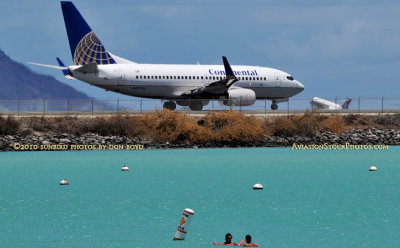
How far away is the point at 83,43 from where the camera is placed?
204ft

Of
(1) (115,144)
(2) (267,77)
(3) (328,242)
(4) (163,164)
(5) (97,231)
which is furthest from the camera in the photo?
(2) (267,77)

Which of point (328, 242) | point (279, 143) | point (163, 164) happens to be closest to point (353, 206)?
point (328, 242)

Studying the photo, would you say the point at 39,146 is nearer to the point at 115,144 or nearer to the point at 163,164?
the point at 115,144

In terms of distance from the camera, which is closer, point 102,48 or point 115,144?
point 115,144

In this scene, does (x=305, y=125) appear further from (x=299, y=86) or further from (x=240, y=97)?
(x=299, y=86)

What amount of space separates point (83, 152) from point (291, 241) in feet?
115

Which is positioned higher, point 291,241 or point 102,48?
point 102,48

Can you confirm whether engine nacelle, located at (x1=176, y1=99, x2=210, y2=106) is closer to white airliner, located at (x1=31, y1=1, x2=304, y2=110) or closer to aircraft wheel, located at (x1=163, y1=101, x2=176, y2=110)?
white airliner, located at (x1=31, y1=1, x2=304, y2=110)

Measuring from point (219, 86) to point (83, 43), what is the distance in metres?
10.7

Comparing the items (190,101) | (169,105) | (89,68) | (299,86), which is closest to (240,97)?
(190,101)

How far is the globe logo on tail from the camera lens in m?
62.3

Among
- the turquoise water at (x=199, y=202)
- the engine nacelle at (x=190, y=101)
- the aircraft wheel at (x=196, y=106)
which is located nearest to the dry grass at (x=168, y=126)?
the engine nacelle at (x=190, y=101)

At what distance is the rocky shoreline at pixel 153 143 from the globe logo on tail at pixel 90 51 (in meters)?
6.88

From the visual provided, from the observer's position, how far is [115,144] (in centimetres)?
5756
